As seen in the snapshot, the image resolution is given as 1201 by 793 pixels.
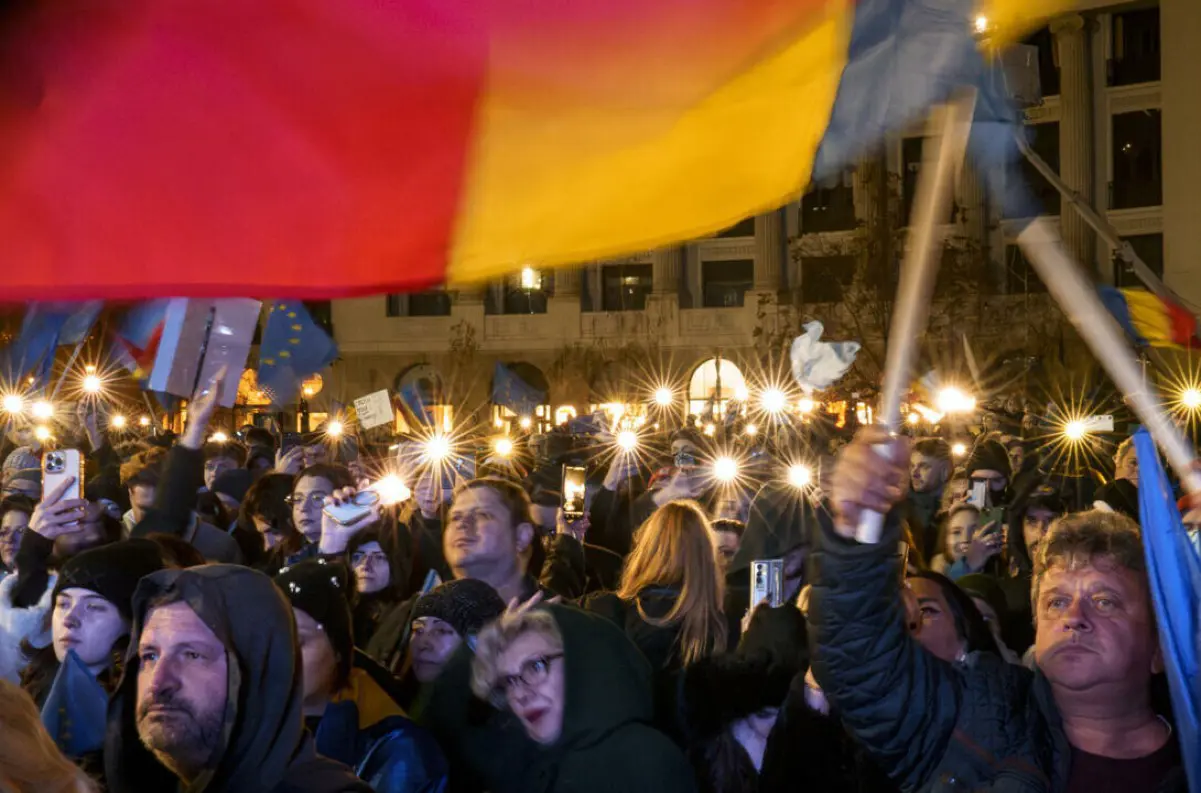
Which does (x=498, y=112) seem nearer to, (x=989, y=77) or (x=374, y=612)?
(x=989, y=77)

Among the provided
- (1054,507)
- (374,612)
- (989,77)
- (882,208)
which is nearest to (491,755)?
(374,612)

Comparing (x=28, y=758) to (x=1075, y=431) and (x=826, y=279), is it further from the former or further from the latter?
(x=826, y=279)

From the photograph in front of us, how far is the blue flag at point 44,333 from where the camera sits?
22.2ft

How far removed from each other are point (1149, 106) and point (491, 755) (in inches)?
1661

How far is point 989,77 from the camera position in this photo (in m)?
3.31

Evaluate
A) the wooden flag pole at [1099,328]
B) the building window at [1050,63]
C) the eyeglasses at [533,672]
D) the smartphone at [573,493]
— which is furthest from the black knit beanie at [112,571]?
the building window at [1050,63]

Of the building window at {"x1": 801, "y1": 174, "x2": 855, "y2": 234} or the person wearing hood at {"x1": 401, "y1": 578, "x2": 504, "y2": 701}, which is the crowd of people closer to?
the person wearing hood at {"x1": 401, "y1": 578, "x2": 504, "y2": 701}

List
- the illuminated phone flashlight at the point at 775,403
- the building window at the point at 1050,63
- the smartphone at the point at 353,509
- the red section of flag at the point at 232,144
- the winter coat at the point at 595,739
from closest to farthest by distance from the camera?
the red section of flag at the point at 232,144
the winter coat at the point at 595,739
the smartphone at the point at 353,509
the illuminated phone flashlight at the point at 775,403
the building window at the point at 1050,63

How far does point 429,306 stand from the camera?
165 ft

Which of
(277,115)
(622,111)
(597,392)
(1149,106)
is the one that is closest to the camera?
(277,115)

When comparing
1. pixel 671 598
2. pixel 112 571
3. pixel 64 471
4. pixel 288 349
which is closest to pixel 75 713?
pixel 112 571

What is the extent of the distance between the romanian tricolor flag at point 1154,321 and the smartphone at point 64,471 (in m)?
5.67

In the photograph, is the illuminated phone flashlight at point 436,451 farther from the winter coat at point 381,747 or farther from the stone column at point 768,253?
the stone column at point 768,253

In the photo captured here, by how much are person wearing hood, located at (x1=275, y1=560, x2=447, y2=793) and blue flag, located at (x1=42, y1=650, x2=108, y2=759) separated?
555 mm
